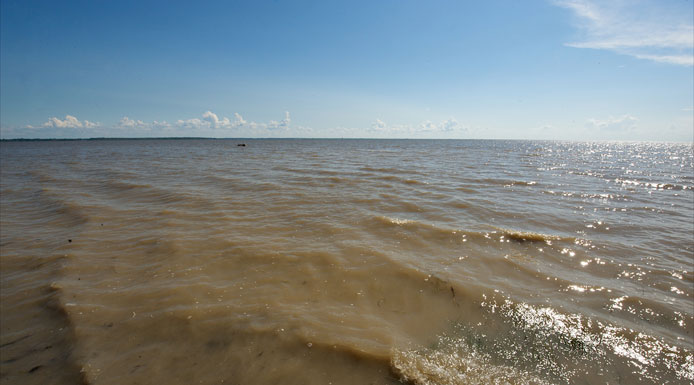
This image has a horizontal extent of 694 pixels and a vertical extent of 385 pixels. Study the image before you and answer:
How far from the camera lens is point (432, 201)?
25.4 ft

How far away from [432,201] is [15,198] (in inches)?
500

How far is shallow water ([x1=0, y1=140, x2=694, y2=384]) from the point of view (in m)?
2.31

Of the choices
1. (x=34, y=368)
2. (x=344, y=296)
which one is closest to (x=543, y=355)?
(x=344, y=296)

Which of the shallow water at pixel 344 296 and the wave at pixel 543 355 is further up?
the shallow water at pixel 344 296

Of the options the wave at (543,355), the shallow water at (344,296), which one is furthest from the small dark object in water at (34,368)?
the wave at (543,355)

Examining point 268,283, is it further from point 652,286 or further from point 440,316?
point 652,286

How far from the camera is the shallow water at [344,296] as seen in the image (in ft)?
7.57

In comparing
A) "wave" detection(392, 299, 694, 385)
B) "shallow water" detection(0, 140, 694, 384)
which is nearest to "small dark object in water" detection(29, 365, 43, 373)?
"shallow water" detection(0, 140, 694, 384)

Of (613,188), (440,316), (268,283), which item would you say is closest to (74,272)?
(268,283)

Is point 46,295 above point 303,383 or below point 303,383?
above

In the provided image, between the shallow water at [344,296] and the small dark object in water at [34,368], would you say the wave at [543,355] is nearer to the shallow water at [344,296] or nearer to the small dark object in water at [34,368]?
the shallow water at [344,296]

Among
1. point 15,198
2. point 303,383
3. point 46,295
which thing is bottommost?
point 303,383

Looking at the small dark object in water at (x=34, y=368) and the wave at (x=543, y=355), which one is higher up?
the small dark object in water at (x=34, y=368)

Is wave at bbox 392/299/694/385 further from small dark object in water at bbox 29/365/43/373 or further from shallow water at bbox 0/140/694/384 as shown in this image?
small dark object in water at bbox 29/365/43/373
